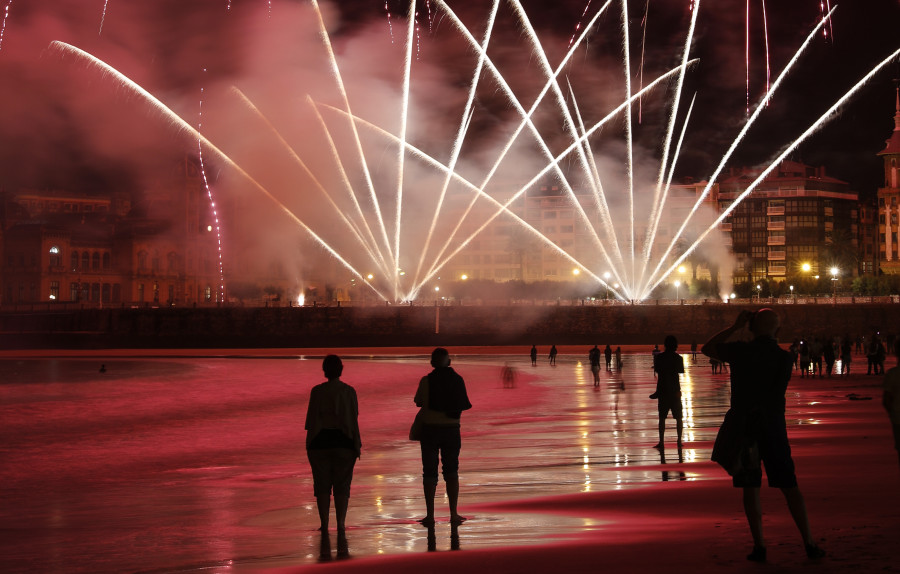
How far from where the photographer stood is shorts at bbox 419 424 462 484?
893 centimetres

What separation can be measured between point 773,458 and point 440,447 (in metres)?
3.26

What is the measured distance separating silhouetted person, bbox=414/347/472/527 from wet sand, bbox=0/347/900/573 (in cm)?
43

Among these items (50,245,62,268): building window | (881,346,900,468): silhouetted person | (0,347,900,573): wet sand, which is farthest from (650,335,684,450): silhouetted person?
(50,245,62,268): building window

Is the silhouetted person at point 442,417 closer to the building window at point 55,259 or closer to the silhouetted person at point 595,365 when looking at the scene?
the silhouetted person at point 595,365

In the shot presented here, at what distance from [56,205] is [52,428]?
146 m

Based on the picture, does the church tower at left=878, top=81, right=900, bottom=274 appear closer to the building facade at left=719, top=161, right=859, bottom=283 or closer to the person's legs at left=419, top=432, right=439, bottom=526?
the building facade at left=719, top=161, right=859, bottom=283

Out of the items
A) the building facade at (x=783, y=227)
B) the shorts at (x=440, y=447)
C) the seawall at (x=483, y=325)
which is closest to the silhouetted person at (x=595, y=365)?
the shorts at (x=440, y=447)

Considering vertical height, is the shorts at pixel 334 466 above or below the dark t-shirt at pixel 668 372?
below

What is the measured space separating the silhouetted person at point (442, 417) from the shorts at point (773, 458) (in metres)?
2.87

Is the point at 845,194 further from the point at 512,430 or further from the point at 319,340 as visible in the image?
the point at 512,430

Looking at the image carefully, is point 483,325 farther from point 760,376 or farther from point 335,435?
point 760,376

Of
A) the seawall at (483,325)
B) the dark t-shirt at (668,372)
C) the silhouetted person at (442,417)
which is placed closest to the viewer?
the silhouetted person at (442,417)

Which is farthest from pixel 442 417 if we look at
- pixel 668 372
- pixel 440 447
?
pixel 668 372

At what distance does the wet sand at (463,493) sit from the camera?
7695 millimetres
